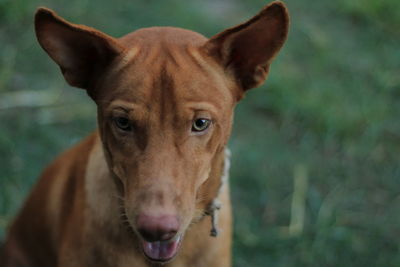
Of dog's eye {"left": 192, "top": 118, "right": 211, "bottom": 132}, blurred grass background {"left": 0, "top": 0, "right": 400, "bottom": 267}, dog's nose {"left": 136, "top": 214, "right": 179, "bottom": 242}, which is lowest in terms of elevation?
blurred grass background {"left": 0, "top": 0, "right": 400, "bottom": 267}

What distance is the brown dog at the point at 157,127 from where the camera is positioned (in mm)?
2967

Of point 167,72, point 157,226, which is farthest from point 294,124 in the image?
point 157,226

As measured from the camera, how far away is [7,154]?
5.64 meters

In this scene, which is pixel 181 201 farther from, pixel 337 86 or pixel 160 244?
pixel 337 86

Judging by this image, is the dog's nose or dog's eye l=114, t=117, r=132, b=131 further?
dog's eye l=114, t=117, r=132, b=131

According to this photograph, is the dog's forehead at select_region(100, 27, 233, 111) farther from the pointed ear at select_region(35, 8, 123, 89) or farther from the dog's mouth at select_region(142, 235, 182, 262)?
the dog's mouth at select_region(142, 235, 182, 262)

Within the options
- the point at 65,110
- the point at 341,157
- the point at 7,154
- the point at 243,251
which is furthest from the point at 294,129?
the point at 7,154

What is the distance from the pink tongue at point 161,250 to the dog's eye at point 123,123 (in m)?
0.57

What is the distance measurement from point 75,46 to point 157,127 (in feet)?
2.02

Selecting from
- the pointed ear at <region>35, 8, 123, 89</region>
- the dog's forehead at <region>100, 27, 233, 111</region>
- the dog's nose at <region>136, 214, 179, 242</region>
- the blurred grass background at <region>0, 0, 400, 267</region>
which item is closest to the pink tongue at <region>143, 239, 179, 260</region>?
the dog's nose at <region>136, 214, 179, 242</region>

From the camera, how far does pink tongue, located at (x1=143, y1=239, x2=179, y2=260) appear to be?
3168 millimetres

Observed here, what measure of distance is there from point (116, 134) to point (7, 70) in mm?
3612

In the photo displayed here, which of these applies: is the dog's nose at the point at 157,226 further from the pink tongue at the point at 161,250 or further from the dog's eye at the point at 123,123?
the dog's eye at the point at 123,123

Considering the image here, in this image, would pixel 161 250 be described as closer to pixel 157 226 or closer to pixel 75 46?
pixel 157 226
